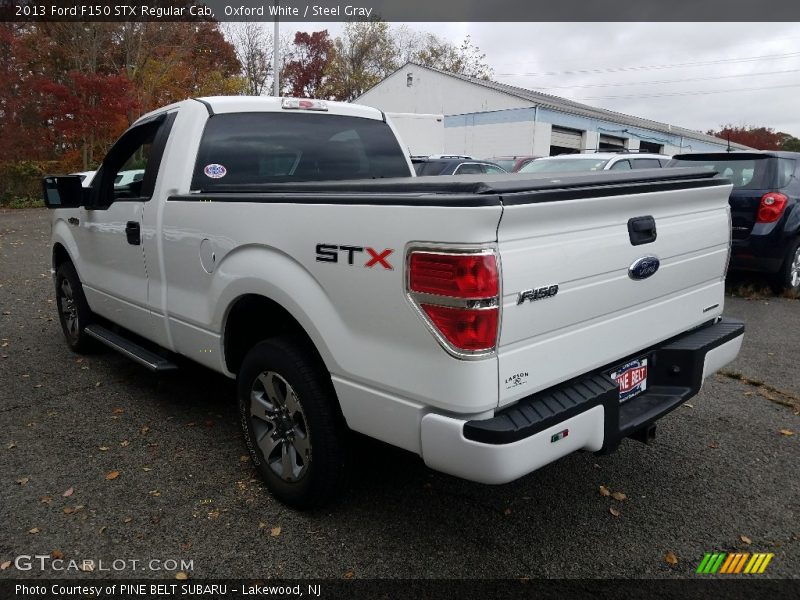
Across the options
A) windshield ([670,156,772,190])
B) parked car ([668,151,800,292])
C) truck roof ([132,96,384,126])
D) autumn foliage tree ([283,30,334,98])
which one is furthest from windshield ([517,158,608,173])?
autumn foliage tree ([283,30,334,98])

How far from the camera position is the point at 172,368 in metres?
3.86

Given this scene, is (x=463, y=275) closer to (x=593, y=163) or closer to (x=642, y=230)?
(x=642, y=230)

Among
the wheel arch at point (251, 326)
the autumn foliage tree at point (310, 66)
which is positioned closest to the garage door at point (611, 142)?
the autumn foliage tree at point (310, 66)

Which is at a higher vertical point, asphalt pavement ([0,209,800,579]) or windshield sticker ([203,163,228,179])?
windshield sticker ([203,163,228,179])

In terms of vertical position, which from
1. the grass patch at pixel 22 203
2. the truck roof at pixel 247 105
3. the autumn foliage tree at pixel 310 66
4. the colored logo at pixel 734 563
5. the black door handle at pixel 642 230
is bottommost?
the colored logo at pixel 734 563

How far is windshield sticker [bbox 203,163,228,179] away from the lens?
369 cm

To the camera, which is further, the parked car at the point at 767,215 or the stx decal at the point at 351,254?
the parked car at the point at 767,215

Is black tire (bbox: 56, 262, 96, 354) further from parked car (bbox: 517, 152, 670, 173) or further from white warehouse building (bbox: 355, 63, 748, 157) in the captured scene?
white warehouse building (bbox: 355, 63, 748, 157)

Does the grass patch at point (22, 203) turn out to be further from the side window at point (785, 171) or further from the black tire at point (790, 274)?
the black tire at point (790, 274)

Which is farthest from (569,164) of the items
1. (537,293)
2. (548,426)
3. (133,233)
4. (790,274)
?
(548,426)

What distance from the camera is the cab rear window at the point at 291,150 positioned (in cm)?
374

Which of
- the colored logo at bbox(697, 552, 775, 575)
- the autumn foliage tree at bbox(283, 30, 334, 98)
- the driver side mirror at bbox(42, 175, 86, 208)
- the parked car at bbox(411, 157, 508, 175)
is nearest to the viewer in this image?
the colored logo at bbox(697, 552, 775, 575)

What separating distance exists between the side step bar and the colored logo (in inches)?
119

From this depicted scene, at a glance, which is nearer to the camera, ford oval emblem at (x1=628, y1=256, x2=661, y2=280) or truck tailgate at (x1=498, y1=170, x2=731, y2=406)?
truck tailgate at (x1=498, y1=170, x2=731, y2=406)
